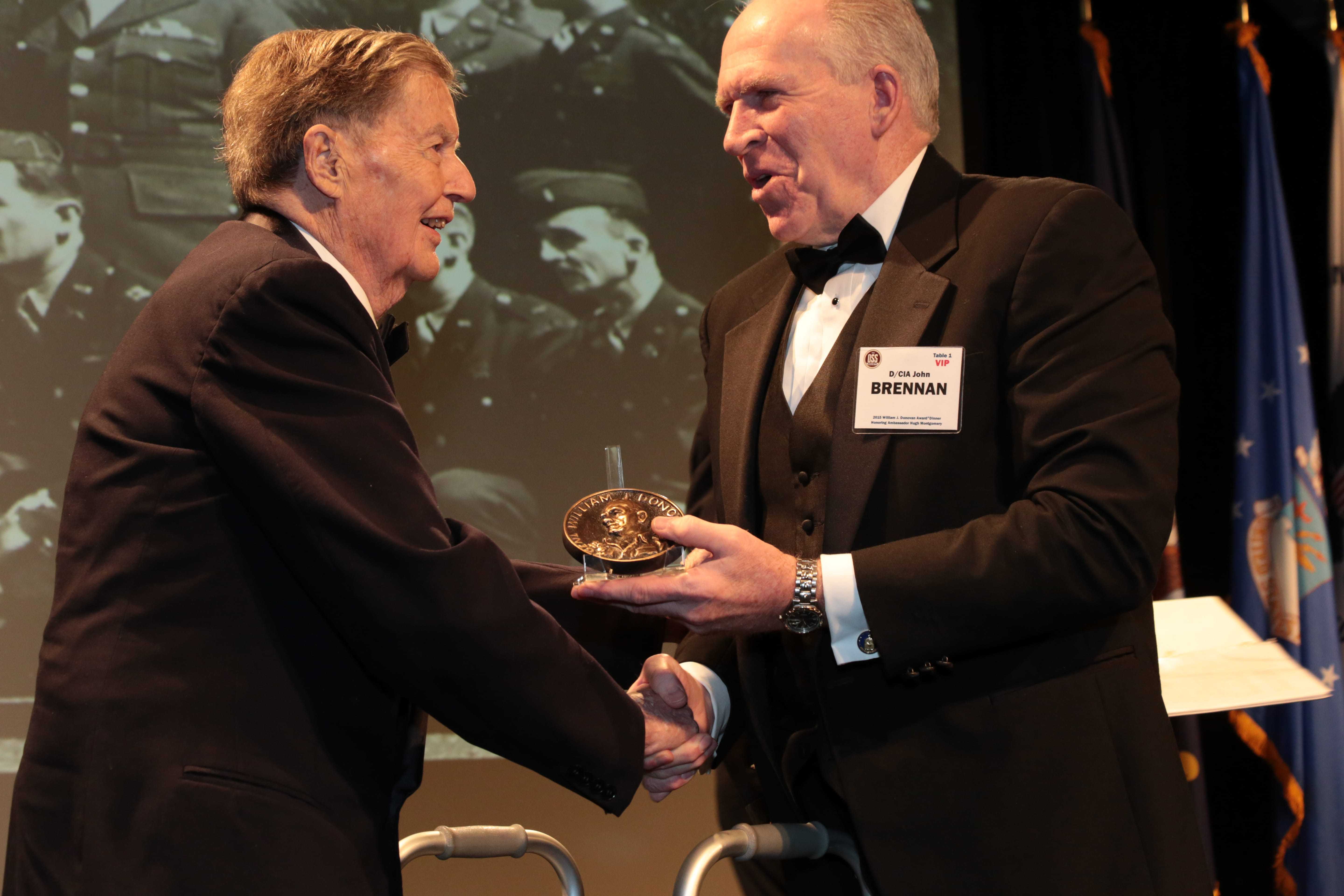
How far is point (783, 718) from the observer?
2.27 meters

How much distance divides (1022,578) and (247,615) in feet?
3.97

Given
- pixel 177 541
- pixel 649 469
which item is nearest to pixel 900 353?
pixel 177 541

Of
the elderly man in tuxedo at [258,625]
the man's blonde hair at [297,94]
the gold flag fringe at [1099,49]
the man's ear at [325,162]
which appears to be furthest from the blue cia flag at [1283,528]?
the man's ear at [325,162]

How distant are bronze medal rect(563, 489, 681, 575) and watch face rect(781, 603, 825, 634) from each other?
23 cm

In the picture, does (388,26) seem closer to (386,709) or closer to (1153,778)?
(386,709)

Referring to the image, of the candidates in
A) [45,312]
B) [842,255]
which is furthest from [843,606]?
[45,312]

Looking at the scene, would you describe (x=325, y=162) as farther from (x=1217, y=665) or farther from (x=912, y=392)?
(x=1217, y=665)

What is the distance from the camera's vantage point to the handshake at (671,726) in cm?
227

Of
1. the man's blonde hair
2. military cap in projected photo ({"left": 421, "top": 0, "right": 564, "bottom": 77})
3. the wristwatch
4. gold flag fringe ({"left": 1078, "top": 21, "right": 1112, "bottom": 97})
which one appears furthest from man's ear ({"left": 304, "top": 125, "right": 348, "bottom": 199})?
gold flag fringe ({"left": 1078, "top": 21, "right": 1112, "bottom": 97})

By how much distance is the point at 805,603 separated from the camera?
1940mm

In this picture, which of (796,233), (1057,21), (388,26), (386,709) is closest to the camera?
(386,709)

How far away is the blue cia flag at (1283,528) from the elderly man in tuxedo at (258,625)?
11.0 ft

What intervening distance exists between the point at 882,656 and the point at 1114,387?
23.6 inches

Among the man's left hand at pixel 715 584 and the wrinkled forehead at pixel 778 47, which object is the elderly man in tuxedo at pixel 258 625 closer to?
the man's left hand at pixel 715 584
